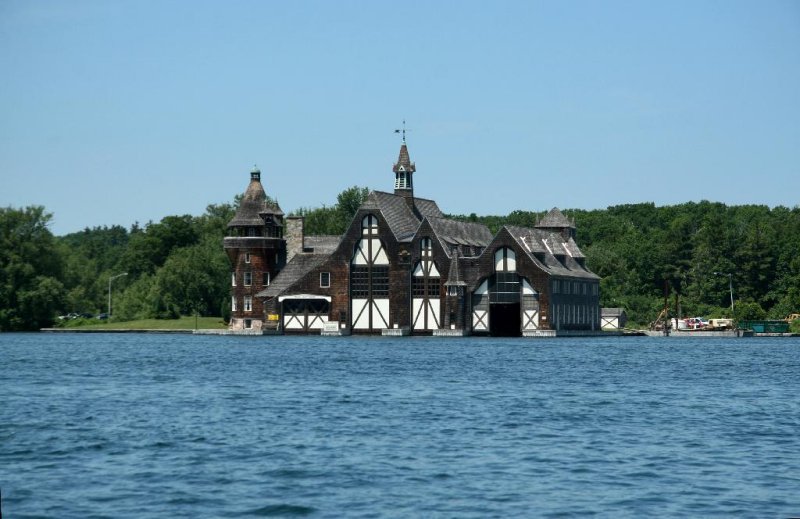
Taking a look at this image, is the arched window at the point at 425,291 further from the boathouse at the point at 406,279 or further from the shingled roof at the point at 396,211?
the shingled roof at the point at 396,211

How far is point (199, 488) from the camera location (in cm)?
2738

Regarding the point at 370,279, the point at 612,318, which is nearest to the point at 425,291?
the point at 370,279

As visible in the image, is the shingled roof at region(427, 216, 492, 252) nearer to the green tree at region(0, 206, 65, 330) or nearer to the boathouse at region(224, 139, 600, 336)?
the boathouse at region(224, 139, 600, 336)

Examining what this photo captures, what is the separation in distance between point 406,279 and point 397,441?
78.3 m

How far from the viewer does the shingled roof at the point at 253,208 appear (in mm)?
122062

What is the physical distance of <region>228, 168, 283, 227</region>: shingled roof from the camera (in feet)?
400

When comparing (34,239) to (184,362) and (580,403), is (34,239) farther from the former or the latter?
(580,403)


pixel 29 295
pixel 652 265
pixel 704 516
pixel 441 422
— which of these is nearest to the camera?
pixel 704 516

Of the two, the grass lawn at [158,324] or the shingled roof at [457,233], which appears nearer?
the shingled roof at [457,233]

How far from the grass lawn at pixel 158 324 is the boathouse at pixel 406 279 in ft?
53.0

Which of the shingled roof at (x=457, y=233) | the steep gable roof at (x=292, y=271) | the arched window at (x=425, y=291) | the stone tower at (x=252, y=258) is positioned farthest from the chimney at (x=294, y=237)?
the arched window at (x=425, y=291)

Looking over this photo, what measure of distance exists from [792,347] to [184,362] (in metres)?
48.3

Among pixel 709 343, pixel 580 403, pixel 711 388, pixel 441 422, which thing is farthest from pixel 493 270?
pixel 441 422

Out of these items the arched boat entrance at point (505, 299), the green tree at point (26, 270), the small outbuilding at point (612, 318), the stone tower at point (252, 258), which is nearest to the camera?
the arched boat entrance at point (505, 299)
